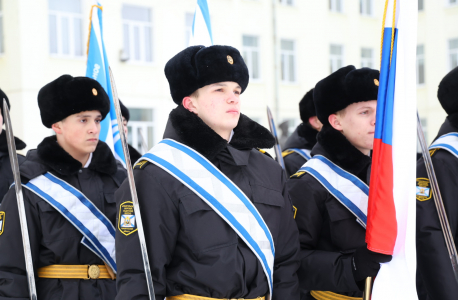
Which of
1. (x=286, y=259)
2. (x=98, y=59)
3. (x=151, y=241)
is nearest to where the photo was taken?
(x=151, y=241)

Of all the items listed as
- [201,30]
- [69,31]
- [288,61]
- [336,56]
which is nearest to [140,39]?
[69,31]

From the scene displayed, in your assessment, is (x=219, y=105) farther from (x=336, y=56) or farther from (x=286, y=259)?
(x=336, y=56)

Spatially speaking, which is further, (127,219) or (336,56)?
(336,56)

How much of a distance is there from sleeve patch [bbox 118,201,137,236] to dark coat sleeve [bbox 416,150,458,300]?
1.44 m

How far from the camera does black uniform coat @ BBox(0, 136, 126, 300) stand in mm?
3119

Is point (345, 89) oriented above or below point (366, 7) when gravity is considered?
below

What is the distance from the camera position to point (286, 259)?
2.70 meters

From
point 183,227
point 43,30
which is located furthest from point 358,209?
point 43,30

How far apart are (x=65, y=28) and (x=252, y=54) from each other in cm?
575

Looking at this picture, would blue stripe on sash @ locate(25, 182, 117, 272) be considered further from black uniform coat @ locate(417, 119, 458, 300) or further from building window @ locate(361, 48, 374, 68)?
building window @ locate(361, 48, 374, 68)

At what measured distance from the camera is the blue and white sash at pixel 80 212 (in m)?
3.31

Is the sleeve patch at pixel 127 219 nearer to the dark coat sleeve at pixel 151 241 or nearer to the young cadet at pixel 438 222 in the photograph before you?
the dark coat sleeve at pixel 151 241

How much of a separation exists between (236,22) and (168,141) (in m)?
15.1

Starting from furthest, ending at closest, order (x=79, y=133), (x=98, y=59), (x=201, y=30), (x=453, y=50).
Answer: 1. (x=453, y=50)
2. (x=98, y=59)
3. (x=201, y=30)
4. (x=79, y=133)
